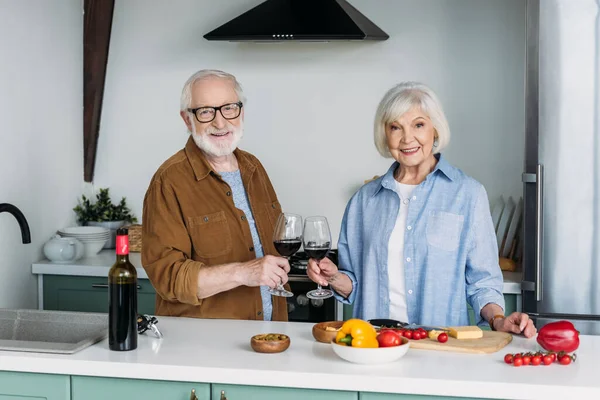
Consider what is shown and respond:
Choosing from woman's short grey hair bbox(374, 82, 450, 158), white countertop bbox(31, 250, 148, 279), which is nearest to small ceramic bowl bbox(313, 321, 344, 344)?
woman's short grey hair bbox(374, 82, 450, 158)

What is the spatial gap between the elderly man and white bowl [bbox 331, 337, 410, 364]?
603mm

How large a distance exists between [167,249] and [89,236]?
5.63 ft

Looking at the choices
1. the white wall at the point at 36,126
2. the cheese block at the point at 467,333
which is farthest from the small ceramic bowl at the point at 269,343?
the white wall at the point at 36,126

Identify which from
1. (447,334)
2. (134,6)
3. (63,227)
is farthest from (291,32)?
(447,334)

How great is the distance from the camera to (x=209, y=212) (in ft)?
8.73

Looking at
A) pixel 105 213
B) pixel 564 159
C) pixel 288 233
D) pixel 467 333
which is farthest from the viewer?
pixel 105 213

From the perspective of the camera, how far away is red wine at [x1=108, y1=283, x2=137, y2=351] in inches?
81.7

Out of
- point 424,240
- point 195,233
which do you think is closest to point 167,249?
point 195,233

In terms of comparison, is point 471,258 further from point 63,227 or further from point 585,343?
point 63,227

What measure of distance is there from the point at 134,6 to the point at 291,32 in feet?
3.92

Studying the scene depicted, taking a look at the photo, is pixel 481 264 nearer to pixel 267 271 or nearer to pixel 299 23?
pixel 267 271

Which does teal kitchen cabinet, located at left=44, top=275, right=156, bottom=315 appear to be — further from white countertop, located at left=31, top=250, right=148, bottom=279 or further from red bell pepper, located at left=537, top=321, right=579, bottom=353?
red bell pepper, located at left=537, top=321, right=579, bottom=353

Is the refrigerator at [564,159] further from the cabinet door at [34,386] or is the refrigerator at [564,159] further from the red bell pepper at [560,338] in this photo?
the cabinet door at [34,386]

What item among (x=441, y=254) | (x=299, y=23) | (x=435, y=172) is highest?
(x=299, y=23)
